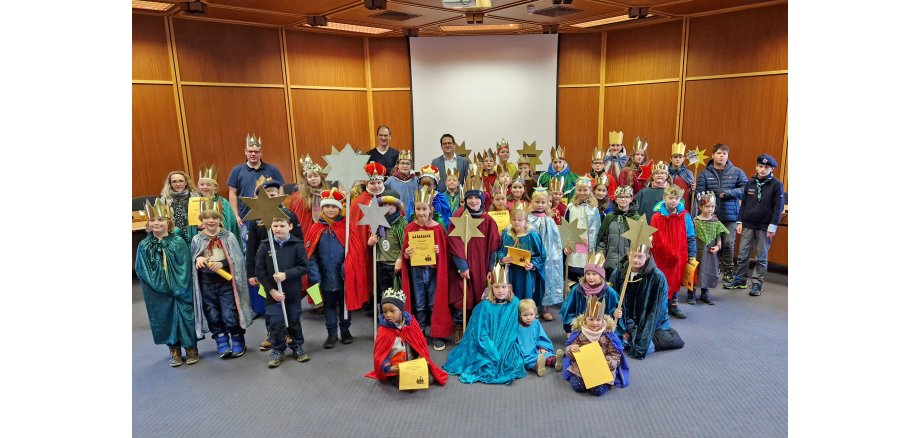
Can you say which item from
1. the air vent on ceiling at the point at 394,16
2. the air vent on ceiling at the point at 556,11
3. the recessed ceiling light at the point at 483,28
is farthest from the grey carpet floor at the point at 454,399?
the recessed ceiling light at the point at 483,28

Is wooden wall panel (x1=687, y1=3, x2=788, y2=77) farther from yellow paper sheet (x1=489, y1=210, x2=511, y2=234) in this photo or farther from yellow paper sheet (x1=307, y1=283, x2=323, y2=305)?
yellow paper sheet (x1=307, y1=283, x2=323, y2=305)

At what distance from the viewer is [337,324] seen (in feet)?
12.9

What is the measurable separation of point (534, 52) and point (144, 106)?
5504 millimetres

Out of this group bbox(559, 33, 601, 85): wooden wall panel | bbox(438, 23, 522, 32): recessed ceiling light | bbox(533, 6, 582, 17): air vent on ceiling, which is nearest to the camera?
bbox(533, 6, 582, 17): air vent on ceiling

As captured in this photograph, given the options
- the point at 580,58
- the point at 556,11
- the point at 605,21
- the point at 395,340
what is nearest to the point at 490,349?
the point at 395,340

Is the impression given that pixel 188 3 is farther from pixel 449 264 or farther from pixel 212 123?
pixel 449 264

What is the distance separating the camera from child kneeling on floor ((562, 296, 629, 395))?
9.71 ft

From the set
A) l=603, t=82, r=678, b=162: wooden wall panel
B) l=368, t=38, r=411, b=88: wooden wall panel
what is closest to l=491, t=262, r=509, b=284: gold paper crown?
l=603, t=82, r=678, b=162: wooden wall panel

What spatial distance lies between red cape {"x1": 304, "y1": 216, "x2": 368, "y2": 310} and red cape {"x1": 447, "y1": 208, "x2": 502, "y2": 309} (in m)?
0.73

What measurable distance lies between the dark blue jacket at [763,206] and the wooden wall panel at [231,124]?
6.04m

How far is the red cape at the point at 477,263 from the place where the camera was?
3701 millimetres

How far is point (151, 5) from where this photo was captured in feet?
17.3

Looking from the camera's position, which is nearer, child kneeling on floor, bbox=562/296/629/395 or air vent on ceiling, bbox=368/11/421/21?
child kneeling on floor, bbox=562/296/629/395

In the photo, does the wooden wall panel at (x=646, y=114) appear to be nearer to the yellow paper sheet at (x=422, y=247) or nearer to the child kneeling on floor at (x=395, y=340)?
the yellow paper sheet at (x=422, y=247)
